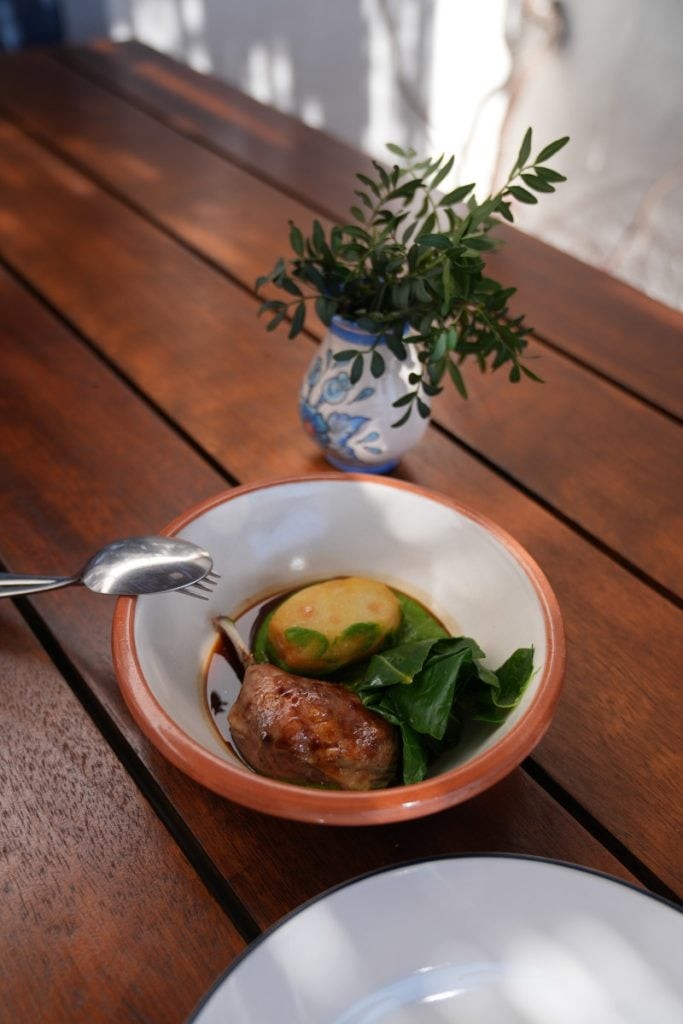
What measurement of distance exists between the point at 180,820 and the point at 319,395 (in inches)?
12.3

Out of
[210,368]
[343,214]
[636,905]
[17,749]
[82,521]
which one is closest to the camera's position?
[636,905]

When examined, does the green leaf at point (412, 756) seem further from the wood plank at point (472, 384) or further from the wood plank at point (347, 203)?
the wood plank at point (347, 203)

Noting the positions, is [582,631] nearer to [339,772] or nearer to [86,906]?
[339,772]

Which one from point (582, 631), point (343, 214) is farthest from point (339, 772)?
point (343, 214)

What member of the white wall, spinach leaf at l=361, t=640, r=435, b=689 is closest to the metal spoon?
spinach leaf at l=361, t=640, r=435, b=689

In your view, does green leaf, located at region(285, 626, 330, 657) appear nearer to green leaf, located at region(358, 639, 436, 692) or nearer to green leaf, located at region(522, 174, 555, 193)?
green leaf, located at region(358, 639, 436, 692)

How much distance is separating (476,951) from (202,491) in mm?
389

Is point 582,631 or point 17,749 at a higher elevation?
→ point 582,631

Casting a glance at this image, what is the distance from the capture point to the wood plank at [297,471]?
472mm

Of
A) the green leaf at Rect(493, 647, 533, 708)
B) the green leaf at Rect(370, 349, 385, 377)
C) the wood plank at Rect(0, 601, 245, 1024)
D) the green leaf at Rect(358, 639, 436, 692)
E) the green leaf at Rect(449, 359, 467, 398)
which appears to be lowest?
the wood plank at Rect(0, 601, 245, 1024)

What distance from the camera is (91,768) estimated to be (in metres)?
0.50

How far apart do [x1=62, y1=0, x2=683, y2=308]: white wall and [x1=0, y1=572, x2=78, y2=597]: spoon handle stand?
4.35ft

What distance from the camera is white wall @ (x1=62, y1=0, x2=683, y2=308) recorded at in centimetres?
178

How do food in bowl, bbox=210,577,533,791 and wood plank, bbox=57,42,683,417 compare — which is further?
wood plank, bbox=57,42,683,417
